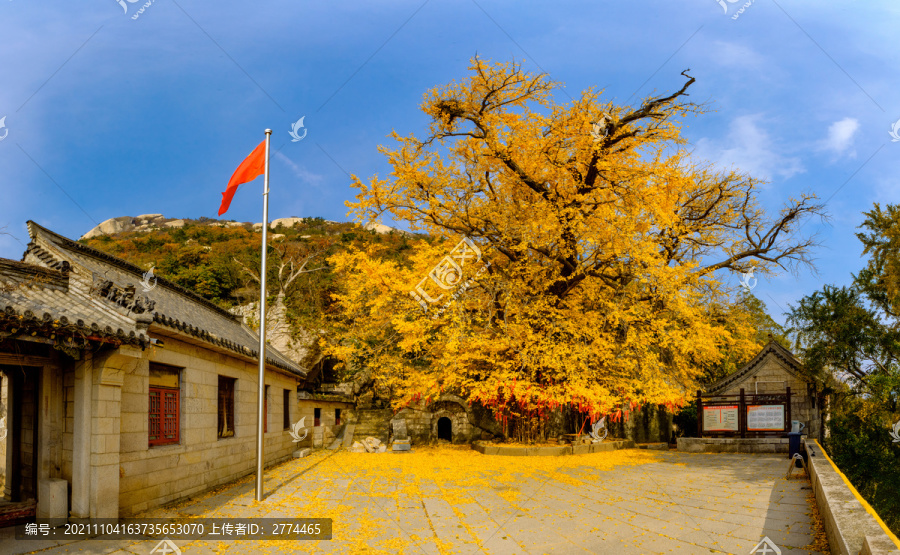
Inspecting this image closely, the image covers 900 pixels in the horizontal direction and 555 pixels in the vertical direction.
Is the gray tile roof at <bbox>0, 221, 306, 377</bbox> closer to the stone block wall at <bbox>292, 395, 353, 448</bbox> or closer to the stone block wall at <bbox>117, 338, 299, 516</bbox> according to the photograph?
the stone block wall at <bbox>117, 338, 299, 516</bbox>

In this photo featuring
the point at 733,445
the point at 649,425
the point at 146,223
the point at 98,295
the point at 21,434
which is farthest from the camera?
the point at 146,223

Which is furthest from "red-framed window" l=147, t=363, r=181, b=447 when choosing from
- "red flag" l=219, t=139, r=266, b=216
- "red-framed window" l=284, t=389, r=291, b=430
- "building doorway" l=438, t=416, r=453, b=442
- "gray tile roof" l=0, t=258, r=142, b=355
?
"building doorway" l=438, t=416, r=453, b=442

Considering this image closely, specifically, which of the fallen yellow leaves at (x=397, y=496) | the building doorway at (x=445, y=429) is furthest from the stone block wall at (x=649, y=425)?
the fallen yellow leaves at (x=397, y=496)

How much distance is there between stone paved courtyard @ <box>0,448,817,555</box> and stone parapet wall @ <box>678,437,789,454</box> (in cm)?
173

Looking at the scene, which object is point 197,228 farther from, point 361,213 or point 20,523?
point 20,523

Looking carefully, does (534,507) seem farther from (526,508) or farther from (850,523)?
(850,523)

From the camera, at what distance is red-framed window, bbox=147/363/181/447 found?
30.5ft

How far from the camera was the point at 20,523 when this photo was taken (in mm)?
7418

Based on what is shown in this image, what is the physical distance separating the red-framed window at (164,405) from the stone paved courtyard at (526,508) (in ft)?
4.05

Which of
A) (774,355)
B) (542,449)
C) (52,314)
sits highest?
(52,314)

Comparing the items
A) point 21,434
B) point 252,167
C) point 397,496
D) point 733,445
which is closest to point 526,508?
point 397,496

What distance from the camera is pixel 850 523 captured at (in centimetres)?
582

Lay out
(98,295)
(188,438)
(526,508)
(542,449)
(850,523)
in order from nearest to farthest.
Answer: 1. (850,523)
2. (98,295)
3. (526,508)
4. (188,438)
5. (542,449)

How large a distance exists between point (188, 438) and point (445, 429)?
62.0 feet
